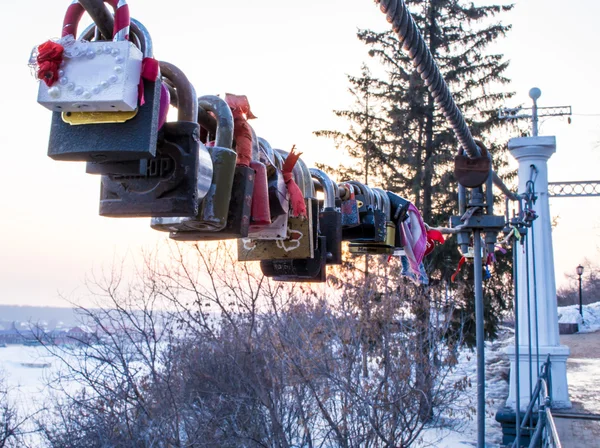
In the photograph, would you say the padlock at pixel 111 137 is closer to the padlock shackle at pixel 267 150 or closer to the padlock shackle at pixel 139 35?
the padlock shackle at pixel 139 35

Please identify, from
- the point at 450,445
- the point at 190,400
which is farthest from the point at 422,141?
the point at 190,400

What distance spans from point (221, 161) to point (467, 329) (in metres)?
14.4

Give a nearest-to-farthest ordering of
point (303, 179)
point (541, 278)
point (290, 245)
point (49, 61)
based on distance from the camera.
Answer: point (49, 61)
point (290, 245)
point (303, 179)
point (541, 278)

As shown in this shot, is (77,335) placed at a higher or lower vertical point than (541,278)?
lower

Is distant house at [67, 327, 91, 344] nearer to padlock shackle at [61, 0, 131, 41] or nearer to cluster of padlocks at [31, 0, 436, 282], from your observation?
cluster of padlocks at [31, 0, 436, 282]

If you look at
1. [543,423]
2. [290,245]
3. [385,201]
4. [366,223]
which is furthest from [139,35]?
[543,423]

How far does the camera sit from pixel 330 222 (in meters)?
1.87

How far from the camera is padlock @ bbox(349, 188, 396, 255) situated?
2299mm

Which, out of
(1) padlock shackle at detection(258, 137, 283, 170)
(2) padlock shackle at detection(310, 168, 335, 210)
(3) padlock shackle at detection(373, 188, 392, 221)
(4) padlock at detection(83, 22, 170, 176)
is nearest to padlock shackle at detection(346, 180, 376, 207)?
(3) padlock shackle at detection(373, 188, 392, 221)

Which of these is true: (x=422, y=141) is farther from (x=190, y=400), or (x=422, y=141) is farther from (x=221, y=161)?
(x=221, y=161)

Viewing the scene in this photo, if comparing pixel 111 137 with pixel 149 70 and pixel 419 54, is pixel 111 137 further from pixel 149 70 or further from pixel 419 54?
pixel 419 54

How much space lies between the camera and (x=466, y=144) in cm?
206

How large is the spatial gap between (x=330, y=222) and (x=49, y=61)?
1137 mm

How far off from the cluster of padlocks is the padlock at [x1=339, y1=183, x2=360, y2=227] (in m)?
0.56
